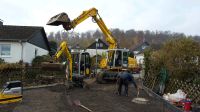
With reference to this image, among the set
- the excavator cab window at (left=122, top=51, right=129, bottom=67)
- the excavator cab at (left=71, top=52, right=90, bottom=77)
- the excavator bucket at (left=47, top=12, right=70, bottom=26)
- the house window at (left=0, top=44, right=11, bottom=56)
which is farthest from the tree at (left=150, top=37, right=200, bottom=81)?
the house window at (left=0, top=44, right=11, bottom=56)

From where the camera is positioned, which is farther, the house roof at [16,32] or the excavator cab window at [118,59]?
the house roof at [16,32]

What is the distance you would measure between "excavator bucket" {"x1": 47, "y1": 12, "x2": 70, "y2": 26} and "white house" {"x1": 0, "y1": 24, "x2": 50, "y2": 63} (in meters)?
12.4

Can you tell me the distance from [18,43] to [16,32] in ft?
A: 8.44

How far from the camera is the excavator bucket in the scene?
20.0 meters

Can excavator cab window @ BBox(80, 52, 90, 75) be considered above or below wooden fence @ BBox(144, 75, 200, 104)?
above

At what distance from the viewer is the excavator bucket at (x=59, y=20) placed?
65.5 ft

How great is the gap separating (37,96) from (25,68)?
7193mm

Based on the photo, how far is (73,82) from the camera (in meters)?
21.7

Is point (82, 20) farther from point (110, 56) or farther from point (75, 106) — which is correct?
point (75, 106)

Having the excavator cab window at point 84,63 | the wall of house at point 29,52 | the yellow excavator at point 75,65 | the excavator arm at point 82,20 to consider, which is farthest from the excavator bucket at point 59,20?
the wall of house at point 29,52

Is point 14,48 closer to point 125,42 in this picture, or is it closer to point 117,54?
point 117,54

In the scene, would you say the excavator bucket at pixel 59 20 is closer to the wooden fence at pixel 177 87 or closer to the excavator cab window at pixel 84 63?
the excavator cab window at pixel 84 63

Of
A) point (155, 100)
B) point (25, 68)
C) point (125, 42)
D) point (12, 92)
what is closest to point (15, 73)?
point (25, 68)

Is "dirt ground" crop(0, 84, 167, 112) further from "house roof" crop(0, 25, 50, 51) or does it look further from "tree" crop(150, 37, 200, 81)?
"house roof" crop(0, 25, 50, 51)
